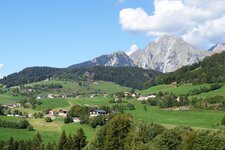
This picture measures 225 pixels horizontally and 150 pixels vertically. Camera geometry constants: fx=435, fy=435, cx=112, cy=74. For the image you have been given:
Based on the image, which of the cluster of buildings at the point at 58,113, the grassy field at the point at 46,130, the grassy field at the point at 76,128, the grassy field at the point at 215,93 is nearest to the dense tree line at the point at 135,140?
the grassy field at the point at 46,130

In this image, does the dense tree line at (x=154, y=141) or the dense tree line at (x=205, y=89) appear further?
the dense tree line at (x=205, y=89)

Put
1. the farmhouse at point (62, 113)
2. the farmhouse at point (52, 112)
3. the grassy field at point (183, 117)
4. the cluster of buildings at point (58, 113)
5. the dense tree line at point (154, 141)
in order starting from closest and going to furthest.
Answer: the dense tree line at point (154, 141) → the grassy field at point (183, 117) → the cluster of buildings at point (58, 113) → the farmhouse at point (62, 113) → the farmhouse at point (52, 112)

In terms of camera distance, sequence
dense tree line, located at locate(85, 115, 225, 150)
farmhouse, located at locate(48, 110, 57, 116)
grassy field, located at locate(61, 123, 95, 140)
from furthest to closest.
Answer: farmhouse, located at locate(48, 110, 57, 116) → grassy field, located at locate(61, 123, 95, 140) → dense tree line, located at locate(85, 115, 225, 150)

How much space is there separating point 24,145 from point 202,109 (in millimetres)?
68751

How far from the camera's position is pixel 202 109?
152 meters

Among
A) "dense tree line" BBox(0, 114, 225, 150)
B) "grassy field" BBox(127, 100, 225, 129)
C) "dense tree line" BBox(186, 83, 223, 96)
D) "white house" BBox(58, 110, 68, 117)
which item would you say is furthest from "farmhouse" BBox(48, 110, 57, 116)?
"dense tree line" BBox(0, 114, 225, 150)

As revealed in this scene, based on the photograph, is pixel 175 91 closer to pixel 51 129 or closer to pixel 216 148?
pixel 51 129

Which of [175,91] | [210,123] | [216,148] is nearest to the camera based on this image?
[216,148]

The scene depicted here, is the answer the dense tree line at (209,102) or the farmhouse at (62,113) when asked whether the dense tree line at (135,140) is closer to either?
the dense tree line at (209,102)

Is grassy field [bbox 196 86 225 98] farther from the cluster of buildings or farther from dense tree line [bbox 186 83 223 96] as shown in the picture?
the cluster of buildings

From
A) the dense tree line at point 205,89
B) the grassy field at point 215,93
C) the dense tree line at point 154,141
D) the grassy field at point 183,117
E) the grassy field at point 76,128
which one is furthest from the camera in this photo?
the dense tree line at point 205,89

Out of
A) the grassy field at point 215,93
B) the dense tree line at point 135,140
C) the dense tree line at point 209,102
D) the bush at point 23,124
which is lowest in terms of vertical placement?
the dense tree line at point 135,140

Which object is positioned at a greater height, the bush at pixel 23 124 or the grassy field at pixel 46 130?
the bush at pixel 23 124

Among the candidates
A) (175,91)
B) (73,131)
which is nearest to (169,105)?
(175,91)
